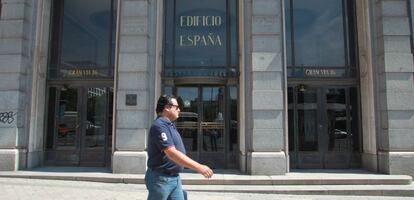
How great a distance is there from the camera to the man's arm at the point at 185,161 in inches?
164

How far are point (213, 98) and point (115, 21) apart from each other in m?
4.30

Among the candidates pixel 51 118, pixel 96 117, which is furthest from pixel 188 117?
pixel 51 118

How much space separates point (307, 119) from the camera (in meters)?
13.9

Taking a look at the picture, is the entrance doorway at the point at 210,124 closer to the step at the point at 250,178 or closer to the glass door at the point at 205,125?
the glass door at the point at 205,125

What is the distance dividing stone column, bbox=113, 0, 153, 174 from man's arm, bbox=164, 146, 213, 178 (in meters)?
8.31

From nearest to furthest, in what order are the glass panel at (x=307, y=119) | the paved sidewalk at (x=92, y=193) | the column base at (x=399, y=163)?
1. the paved sidewalk at (x=92, y=193)
2. the column base at (x=399, y=163)
3. the glass panel at (x=307, y=119)

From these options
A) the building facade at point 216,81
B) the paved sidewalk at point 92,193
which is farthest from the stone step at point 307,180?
the paved sidewalk at point 92,193

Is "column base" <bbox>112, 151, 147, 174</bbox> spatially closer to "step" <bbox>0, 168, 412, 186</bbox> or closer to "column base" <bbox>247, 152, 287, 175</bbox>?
"step" <bbox>0, 168, 412, 186</bbox>

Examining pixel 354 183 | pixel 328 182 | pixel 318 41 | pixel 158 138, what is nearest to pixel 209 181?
pixel 328 182

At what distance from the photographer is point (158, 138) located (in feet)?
14.4

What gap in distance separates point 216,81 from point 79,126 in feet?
16.0

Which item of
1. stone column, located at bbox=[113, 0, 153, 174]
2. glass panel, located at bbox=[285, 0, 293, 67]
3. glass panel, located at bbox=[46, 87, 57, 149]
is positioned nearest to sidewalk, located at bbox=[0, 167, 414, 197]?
stone column, located at bbox=[113, 0, 153, 174]

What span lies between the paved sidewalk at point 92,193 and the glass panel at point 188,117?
114 inches

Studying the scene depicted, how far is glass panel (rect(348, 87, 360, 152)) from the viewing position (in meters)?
13.9
